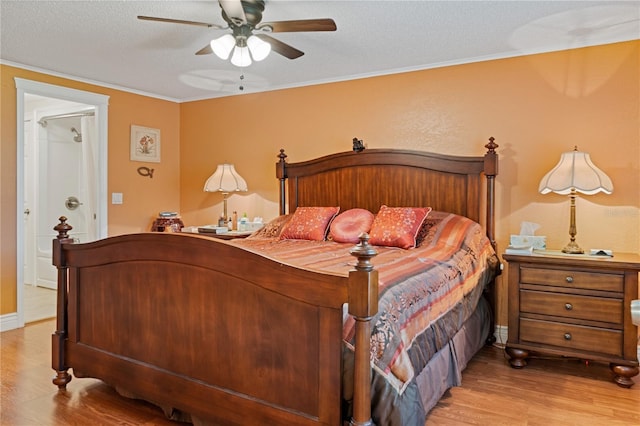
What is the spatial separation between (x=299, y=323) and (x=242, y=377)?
40 cm

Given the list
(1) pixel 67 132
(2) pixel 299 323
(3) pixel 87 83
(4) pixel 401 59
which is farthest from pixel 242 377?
(1) pixel 67 132

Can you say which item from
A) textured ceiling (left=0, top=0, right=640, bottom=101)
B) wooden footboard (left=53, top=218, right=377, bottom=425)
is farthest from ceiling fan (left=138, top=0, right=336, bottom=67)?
wooden footboard (left=53, top=218, right=377, bottom=425)

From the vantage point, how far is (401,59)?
144 inches

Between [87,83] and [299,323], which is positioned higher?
[87,83]

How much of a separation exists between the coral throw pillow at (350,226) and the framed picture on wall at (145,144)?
2.55m

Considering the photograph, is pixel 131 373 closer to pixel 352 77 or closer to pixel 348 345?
pixel 348 345

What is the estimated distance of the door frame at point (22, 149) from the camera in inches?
154

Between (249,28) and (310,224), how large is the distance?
166cm

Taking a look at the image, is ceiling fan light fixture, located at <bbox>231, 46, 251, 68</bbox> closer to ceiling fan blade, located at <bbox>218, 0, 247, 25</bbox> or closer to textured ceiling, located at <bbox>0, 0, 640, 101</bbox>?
ceiling fan blade, located at <bbox>218, 0, 247, 25</bbox>

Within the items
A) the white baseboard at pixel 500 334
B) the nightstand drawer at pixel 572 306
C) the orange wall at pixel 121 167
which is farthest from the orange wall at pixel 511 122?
the orange wall at pixel 121 167

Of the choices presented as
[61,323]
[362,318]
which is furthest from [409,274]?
[61,323]

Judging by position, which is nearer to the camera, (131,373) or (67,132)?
(131,373)

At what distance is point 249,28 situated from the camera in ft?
8.34

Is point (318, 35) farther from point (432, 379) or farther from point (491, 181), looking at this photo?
point (432, 379)
